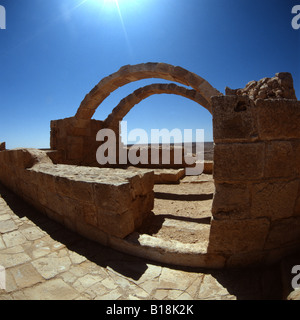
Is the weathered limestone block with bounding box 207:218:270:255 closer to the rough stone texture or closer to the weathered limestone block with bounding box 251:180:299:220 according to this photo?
the weathered limestone block with bounding box 251:180:299:220

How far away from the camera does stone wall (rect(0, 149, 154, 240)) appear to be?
2.26m

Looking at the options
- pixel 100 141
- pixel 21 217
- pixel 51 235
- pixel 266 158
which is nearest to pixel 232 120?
pixel 266 158

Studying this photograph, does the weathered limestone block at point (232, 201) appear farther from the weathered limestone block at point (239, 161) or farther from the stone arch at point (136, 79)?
the stone arch at point (136, 79)

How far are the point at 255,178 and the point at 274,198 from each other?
0.33 metres

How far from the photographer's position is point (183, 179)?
620 centimetres

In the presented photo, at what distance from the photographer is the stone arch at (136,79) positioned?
228 inches

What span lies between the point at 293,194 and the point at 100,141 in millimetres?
7829

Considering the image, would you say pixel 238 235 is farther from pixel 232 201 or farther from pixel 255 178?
pixel 255 178

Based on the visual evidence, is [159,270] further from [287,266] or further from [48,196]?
[48,196]

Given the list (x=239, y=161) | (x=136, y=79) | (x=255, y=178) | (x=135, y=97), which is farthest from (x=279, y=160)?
(x=135, y=97)

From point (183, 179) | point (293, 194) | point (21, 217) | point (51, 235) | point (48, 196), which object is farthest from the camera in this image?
point (183, 179)

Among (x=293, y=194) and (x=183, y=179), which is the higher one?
(x=293, y=194)

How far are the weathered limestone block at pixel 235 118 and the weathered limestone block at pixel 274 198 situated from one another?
21.0 inches
